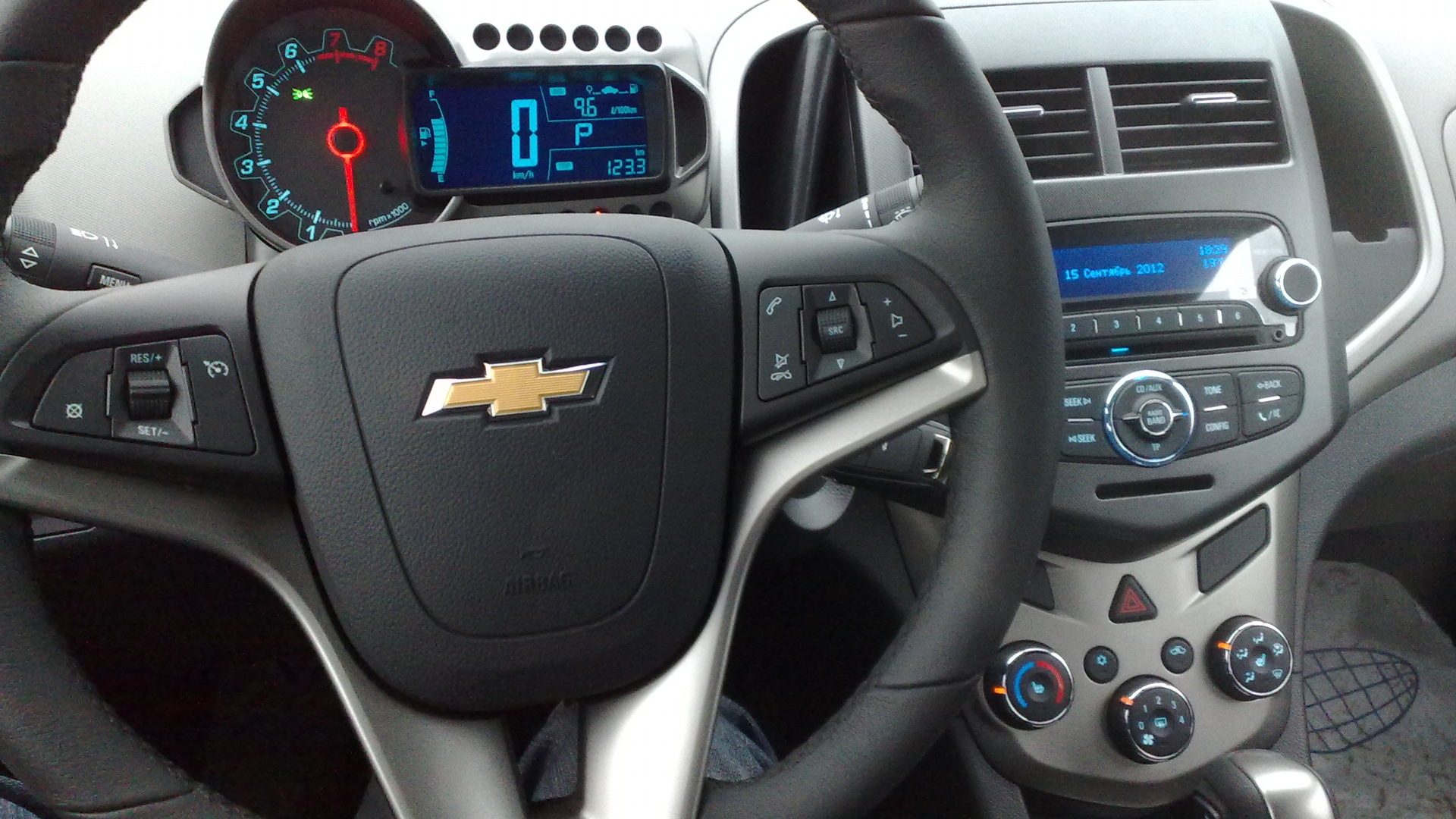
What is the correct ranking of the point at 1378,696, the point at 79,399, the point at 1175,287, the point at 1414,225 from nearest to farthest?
1. the point at 79,399
2. the point at 1175,287
3. the point at 1414,225
4. the point at 1378,696

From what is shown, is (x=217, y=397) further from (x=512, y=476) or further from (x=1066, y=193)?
(x=1066, y=193)

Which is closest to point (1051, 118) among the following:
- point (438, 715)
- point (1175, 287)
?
point (1175, 287)

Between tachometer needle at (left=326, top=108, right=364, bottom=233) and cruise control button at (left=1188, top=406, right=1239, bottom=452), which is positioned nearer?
cruise control button at (left=1188, top=406, right=1239, bottom=452)

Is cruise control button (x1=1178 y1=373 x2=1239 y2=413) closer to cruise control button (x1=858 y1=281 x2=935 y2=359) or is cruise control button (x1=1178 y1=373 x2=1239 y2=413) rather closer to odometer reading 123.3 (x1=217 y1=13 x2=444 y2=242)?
cruise control button (x1=858 y1=281 x2=935 y2=359)

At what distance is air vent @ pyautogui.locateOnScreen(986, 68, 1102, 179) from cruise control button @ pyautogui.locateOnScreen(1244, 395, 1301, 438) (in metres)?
0.30

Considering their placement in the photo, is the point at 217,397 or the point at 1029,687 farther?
the point at 1029,687

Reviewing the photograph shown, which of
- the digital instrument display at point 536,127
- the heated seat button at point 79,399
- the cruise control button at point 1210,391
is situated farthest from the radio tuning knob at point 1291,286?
the heated seat button at point 79,399

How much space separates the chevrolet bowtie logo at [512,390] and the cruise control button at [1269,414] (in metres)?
0.78

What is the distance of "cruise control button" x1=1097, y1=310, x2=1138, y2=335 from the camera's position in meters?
1.20

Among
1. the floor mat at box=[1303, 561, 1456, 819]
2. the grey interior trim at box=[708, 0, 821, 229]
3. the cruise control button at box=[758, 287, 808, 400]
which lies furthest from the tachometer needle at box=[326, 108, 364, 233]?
the floor mat at box=[1303, 561, 1456, 819]

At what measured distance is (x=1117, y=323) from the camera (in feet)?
3.96

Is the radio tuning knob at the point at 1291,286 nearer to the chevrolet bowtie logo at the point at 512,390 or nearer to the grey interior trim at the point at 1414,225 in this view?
the grey interior trim at the point at 1414,225

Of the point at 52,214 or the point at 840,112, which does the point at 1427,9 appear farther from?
the point at 52,214

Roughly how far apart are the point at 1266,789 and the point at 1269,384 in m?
0.41
